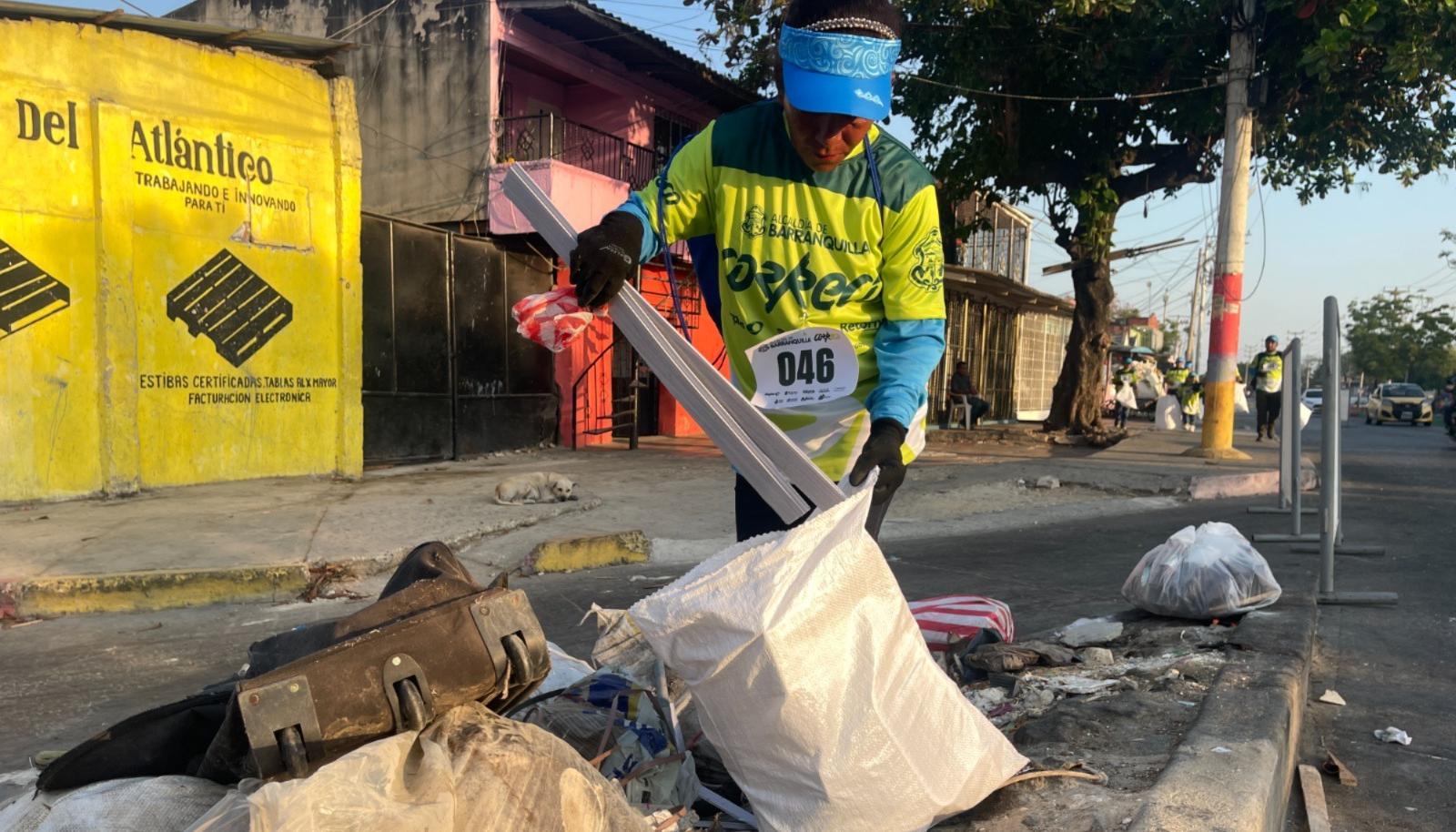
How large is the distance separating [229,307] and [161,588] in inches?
143

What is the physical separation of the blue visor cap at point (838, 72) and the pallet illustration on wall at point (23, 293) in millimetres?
6694

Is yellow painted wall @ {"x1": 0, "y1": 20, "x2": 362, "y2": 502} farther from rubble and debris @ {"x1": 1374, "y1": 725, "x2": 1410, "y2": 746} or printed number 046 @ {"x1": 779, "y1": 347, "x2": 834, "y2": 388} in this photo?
rubble and debris @ {"x1": 1374, "y1": 725, "x2": 1410, "y2": 746}

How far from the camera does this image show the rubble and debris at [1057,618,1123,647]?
3.24 metres

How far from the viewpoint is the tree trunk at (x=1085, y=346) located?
15180 mm

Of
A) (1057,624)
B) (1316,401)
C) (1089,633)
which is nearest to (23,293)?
(1057,624)

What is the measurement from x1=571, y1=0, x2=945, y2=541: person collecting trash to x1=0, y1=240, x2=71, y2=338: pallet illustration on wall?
6291 millimetres

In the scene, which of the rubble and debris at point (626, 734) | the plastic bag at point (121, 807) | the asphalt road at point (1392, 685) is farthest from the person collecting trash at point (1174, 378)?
the plastic bag at point (121, 807)

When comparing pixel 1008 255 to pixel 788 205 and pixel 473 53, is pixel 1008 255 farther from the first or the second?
pixel 788 205

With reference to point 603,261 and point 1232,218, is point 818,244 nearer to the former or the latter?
point 603,261

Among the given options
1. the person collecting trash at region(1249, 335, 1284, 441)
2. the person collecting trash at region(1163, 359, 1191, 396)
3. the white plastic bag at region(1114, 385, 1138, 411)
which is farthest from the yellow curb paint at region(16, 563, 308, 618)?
the person collecting trash at region(1163, 359, 1191, 396)

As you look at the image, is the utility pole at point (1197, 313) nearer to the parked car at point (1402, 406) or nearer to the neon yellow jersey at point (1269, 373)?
the parked car at point (1402, 406)

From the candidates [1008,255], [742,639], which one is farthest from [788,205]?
[1008,255]

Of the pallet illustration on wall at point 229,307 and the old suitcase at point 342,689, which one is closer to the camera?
the old suitcase at point 342,689

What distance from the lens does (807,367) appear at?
2197 mm
